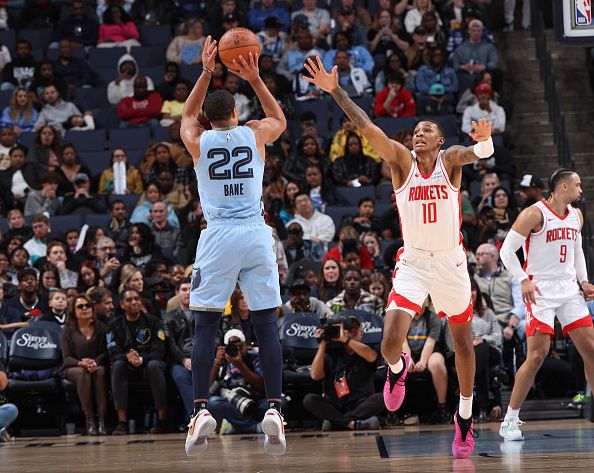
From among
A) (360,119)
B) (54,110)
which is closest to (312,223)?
(54,110)

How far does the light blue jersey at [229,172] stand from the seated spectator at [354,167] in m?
7.90

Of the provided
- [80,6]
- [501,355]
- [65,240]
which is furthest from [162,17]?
[501,355]

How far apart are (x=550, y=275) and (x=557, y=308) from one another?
0.27 m

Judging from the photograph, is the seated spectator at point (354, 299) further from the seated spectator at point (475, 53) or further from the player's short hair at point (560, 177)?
the seated spectator at point (475, 53)

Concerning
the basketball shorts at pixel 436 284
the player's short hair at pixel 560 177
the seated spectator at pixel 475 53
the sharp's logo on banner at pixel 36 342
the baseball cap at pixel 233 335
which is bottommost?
the sharp's logo on banner at pixel 36 342

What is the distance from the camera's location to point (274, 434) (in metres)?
6.99

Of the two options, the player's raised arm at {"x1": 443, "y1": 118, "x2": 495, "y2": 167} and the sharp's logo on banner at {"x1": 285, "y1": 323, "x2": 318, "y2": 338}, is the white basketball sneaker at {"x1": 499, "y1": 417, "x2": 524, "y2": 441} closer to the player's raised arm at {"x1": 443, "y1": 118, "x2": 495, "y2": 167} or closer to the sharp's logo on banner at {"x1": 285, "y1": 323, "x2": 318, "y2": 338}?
the player's raised arm at {"x1": 443, "y1": 118, "x2": 495, "y2": 167}

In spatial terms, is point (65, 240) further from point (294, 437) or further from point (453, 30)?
point (453, 30)

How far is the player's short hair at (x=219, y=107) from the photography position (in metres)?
7.33

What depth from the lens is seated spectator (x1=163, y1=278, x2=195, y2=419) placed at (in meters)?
11.6

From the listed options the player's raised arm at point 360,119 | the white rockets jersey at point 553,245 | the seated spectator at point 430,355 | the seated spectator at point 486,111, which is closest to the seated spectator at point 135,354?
the seated spectator at point 430,355

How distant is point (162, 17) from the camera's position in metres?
18.5

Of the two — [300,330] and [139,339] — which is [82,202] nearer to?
[139,339]

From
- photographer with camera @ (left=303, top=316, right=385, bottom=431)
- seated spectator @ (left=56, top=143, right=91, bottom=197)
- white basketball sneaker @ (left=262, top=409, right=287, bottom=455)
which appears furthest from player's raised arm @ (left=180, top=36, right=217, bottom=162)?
seated spectator @ (left=56, top=143, right=91, bottom=197)
